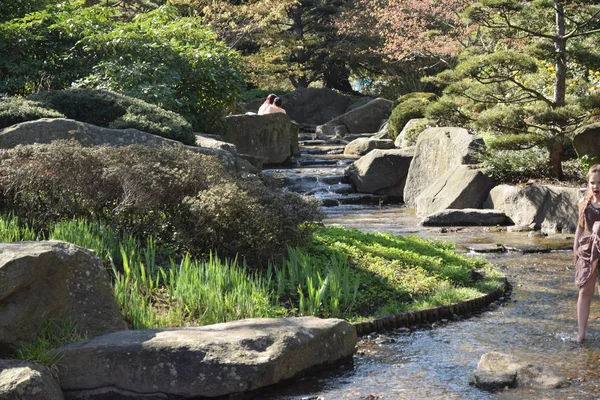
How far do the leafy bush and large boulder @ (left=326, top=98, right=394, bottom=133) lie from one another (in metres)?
22.4

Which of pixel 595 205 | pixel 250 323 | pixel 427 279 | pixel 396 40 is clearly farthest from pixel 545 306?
pixel 396 40

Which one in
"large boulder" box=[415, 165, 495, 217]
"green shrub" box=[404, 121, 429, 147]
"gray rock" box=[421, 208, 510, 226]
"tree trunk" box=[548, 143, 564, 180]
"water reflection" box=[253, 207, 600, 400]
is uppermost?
"green shrub" box=[404, 121, 429, 147]

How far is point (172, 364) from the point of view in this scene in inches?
223

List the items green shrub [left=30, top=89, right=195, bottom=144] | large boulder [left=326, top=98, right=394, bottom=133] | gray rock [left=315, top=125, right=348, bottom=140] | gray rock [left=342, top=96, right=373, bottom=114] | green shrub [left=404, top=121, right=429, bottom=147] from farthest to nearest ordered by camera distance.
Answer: gray rock [left=342, top=96, right=373, bottom=114] → large boulder [left=326, top=98, right=394, bottom=133] → gray rock [left=315, top=125, right=348, bottom=140] → green shrub [left=404, top=121, right=429, bottom=147] → green shrub [left=30, top=89, right=195, bottom=144]

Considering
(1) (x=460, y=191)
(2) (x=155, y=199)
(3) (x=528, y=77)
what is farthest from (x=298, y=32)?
(2) (x=155, y=199)

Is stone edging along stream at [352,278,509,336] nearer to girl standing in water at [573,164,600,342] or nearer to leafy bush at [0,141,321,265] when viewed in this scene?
girl standing in water at [573,164,600,342]

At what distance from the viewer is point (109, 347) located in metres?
5.72

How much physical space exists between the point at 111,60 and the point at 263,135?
21.9 feet

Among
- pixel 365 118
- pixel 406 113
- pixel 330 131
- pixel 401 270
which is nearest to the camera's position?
pixel 401 270

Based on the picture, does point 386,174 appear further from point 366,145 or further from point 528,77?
point 366,145

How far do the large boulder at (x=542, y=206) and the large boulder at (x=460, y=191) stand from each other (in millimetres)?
745

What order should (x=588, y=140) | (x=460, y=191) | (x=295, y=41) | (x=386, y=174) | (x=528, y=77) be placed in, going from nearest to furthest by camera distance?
(x=588, y=140) < (x=460, y=191) < (x=528, y=77) < (x=386, y=174) < (x=295, y=41)

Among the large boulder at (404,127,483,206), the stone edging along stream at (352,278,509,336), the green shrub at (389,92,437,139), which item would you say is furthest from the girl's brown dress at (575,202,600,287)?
the green shrub at (389,92,437,139)

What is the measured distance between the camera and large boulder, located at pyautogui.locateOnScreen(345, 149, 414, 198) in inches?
758
